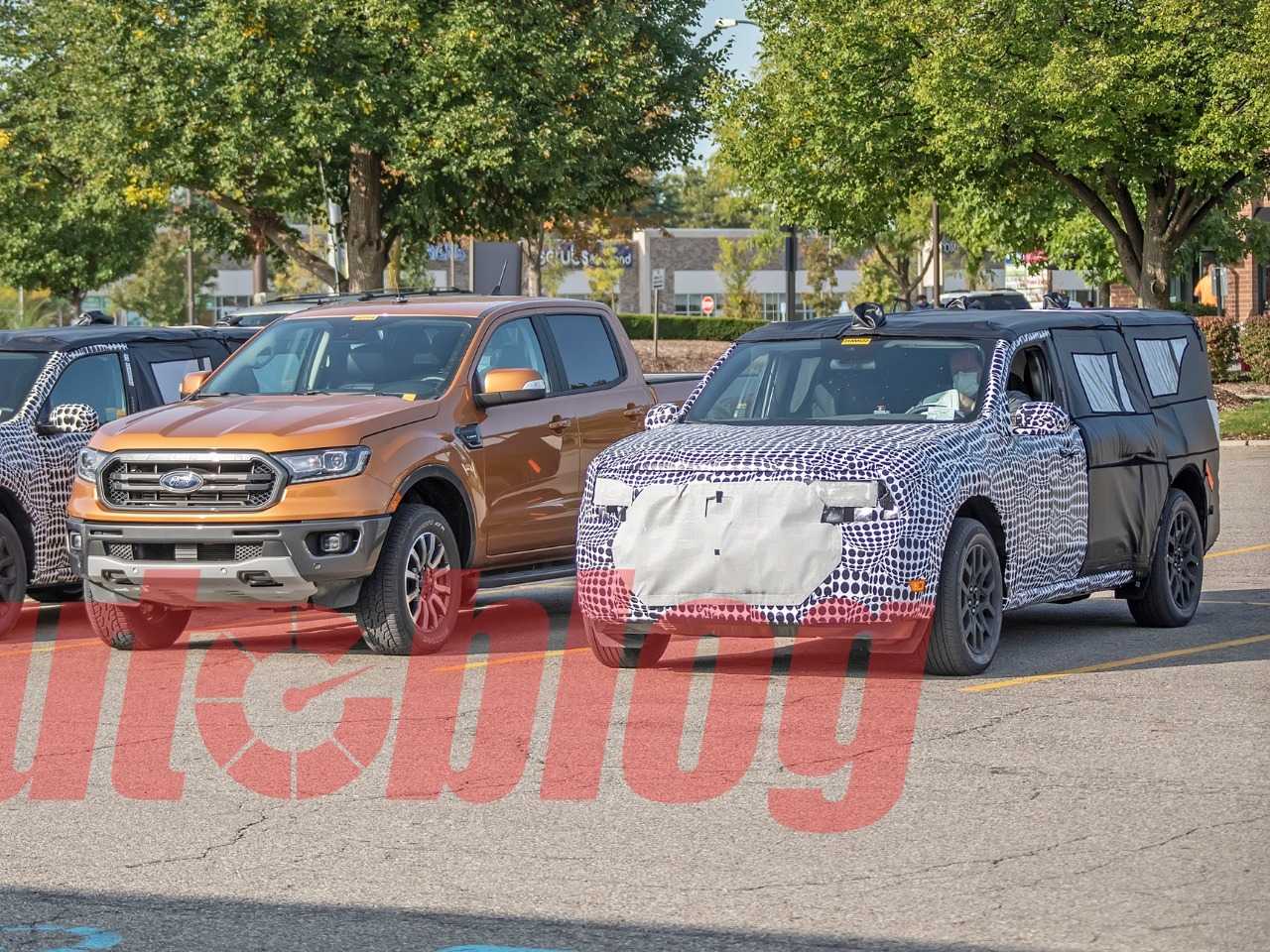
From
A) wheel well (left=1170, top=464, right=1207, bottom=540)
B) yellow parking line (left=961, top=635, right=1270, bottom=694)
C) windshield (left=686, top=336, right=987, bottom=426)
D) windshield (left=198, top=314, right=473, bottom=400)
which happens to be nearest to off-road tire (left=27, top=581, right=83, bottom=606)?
windshield (left=198, top=314, right=473, bottom=400)

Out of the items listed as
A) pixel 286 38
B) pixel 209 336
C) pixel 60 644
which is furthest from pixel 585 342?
pixel 286 38

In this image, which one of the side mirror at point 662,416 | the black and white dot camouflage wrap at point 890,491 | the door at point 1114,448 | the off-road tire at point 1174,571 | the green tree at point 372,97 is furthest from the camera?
the green tree at point 372,97

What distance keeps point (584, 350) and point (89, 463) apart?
3447 millimetres

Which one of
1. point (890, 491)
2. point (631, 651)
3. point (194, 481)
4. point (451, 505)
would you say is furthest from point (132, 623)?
point (890, 491)

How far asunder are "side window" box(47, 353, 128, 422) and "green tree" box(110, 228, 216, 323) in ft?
247

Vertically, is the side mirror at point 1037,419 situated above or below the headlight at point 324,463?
above

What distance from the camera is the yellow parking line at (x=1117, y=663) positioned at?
10.3m

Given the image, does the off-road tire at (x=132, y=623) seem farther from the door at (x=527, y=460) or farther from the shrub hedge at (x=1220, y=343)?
the shrub hedge at (x=1220, y=343)

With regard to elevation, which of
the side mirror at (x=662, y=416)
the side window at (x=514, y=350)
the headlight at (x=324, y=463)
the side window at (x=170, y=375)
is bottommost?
the headlight at (x=324, y=463)

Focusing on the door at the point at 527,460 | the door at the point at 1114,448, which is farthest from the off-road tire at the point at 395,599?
the door at the point at 1114,448

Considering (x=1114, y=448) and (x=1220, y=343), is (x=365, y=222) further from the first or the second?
(x=1114, y=448)

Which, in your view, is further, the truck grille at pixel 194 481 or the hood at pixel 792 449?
the truck grille at pixel 194 481

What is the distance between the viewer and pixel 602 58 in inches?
1442

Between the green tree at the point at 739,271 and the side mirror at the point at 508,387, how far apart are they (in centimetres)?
8440
